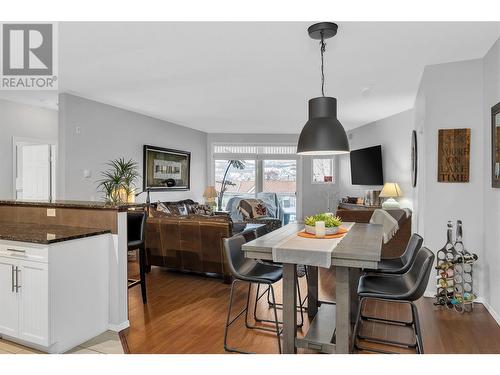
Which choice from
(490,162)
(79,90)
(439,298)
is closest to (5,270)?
(79,90)

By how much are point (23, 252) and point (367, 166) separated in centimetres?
606

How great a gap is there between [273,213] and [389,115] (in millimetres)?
3440

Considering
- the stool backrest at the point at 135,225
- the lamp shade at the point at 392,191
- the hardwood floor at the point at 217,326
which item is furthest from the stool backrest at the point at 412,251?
the lamp shade at the point at 392,191

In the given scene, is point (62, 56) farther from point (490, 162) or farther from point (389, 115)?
point (389, 115)

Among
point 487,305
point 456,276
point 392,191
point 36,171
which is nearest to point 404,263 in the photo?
point 456,276

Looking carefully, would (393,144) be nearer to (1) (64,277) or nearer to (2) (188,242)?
(2) (188,242)

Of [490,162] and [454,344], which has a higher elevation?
[490,162]

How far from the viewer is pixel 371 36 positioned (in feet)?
9.97

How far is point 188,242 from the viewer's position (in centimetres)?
446

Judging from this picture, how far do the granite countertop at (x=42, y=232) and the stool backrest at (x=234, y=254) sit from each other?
104 centimetres

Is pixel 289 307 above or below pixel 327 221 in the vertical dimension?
below

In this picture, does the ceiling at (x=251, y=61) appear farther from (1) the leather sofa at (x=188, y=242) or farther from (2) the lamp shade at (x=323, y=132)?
(1) the leather sofa at (x=188, y=242)

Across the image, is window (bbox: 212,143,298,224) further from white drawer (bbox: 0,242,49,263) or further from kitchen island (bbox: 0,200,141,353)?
white drawer (bbox: 0,242,49,263)

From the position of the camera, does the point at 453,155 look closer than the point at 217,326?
No
